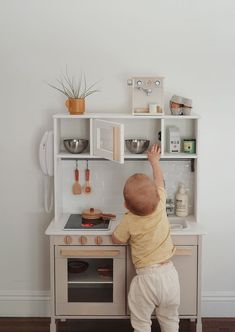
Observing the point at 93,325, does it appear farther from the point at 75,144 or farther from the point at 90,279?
the point at 75,144

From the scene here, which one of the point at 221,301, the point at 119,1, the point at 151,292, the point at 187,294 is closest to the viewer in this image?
the point at 151,292

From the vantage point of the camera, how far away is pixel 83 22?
11.7 ft

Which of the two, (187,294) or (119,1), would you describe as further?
(119,1)

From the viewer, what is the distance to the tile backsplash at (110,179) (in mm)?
3654

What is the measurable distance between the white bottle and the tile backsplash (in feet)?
0.24

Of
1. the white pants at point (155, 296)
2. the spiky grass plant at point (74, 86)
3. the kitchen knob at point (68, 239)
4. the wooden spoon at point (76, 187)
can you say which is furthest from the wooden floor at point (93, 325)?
the spiky grass plant at point (74, 86)

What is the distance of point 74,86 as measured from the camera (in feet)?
11.9

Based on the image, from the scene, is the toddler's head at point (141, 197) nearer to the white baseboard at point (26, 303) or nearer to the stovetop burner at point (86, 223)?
the stovetop burner at point (86, 223)

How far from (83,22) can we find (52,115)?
0.61 metres

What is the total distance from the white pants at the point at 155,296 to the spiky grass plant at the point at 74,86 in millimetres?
1194

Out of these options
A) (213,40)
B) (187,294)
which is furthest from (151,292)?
(213,40)

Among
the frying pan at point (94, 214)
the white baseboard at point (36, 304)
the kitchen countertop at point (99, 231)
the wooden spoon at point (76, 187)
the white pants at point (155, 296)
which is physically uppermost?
the wooden spoon at point (76, 187)

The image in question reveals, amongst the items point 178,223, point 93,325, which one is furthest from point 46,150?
point 93,325

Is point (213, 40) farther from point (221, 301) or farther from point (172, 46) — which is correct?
point (221, 301)
